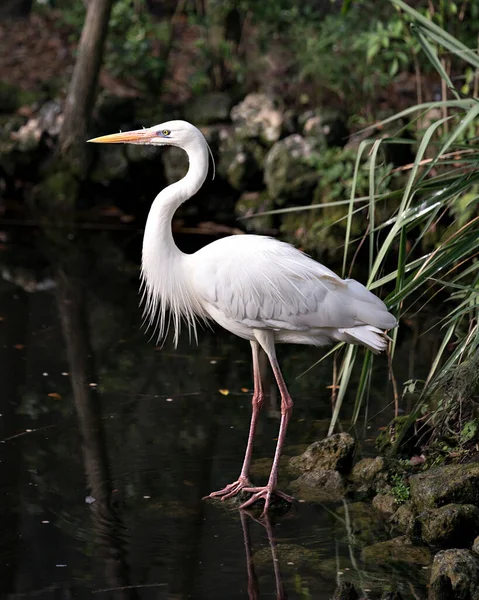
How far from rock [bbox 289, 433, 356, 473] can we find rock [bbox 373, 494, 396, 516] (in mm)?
358

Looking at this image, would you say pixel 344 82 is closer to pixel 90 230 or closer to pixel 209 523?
pixel 90 230

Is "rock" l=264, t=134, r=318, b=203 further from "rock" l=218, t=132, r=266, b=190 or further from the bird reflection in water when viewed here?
the bird reflection in water

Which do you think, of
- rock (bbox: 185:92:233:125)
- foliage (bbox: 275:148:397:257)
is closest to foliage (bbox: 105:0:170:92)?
rock (bbox: 185:92:233:125)

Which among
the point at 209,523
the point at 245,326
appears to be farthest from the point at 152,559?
the point at 245,326

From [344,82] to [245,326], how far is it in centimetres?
702

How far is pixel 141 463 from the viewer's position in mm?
5055

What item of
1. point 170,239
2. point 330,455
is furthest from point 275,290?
point 330,455

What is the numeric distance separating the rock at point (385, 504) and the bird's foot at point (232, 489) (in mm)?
640

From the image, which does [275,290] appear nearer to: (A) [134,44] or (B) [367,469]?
(B) [367,469]

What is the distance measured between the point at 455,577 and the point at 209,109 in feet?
27.9

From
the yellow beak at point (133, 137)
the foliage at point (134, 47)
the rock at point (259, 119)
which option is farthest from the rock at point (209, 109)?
the yellow beak at point (133, 137)

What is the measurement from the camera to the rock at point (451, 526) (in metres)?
4.15

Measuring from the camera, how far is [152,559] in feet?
13.3

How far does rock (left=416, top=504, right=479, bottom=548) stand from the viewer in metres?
4.15
